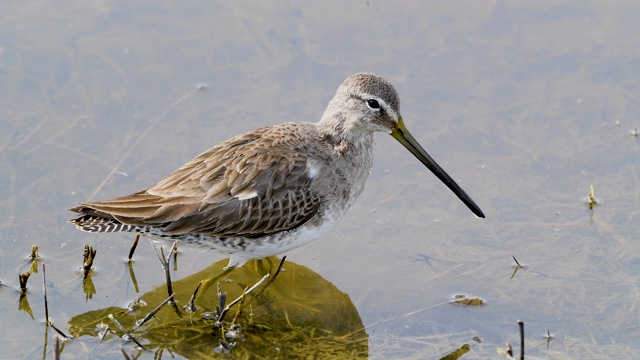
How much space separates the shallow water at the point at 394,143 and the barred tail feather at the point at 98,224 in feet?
1.55

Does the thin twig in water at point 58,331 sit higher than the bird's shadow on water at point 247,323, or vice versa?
the bird's shadow on water at point 247,323

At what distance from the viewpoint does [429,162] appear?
675cm

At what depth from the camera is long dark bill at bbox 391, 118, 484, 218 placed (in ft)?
22.0

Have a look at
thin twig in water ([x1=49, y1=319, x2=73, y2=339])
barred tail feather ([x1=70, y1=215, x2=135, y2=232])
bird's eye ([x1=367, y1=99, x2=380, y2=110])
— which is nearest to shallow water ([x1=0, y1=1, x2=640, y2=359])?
thin twig in water ([x1=49, y1=319, x2=73, y2=339])

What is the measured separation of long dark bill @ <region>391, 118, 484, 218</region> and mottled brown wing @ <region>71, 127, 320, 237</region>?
28.9 inches

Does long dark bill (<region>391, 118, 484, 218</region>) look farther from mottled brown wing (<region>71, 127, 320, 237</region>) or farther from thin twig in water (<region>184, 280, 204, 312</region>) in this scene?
thin twig in water (<region>184, 280, 204, 312</region>)

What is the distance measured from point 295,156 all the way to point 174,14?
10.6 feet

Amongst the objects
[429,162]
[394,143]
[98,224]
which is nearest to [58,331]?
[98,224]

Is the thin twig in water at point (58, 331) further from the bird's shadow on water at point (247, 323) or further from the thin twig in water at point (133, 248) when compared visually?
the thin twig in water at point (133, 248)

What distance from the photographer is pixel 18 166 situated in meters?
7.35

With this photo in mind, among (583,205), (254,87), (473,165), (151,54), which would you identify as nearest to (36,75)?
(151,54)

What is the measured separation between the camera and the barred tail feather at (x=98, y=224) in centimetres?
605

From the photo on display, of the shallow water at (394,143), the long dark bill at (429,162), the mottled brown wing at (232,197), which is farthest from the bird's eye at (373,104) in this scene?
the shallow water at (394,143)

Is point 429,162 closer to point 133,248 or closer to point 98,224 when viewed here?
point 133,248
